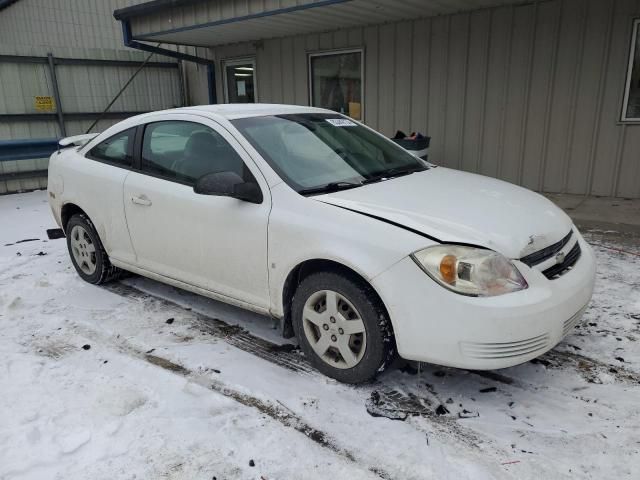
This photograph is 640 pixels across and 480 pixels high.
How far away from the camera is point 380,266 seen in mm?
2676

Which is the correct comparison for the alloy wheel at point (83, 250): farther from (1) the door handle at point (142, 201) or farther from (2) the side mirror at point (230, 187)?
(2) the side mirror at point (230, 187)

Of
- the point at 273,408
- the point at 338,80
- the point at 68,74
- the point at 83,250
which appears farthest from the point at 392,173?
the point at 68,74

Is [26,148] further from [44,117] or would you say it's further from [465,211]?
[465,211]

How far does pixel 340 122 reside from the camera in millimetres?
4164

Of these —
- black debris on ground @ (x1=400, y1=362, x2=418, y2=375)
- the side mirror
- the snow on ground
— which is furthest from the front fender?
black debris on ground @ (x1=400, y1=362, x2=418, y2=375)

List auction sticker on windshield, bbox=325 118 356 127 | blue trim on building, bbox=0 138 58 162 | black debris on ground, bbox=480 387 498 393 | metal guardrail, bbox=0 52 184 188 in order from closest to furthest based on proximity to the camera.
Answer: black debris on ground, bbox=480 387 498 393, auction sticker on windshield, bbox=325 118 356 127, blue trim on building, bbox=0 138 58 162, metal guardrail, bbox=0 52 184 188

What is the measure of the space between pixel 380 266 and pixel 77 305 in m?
2.91

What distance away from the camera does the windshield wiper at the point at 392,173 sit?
3.44 metres

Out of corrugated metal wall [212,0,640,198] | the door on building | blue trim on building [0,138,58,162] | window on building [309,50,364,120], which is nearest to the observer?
corrugated metal wall [212,0,640,198]

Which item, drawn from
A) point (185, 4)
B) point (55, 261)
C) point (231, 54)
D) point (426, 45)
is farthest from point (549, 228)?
point (231, 54)

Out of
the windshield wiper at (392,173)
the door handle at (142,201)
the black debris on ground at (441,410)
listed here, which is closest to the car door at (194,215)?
the door handle at (142,201)

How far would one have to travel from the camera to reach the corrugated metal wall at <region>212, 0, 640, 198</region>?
→ 6.86m

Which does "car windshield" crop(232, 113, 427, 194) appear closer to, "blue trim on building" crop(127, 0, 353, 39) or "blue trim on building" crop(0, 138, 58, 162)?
"blue trim on building" crop(127, 0, 353, 39)

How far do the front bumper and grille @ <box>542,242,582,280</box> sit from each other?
62mm
